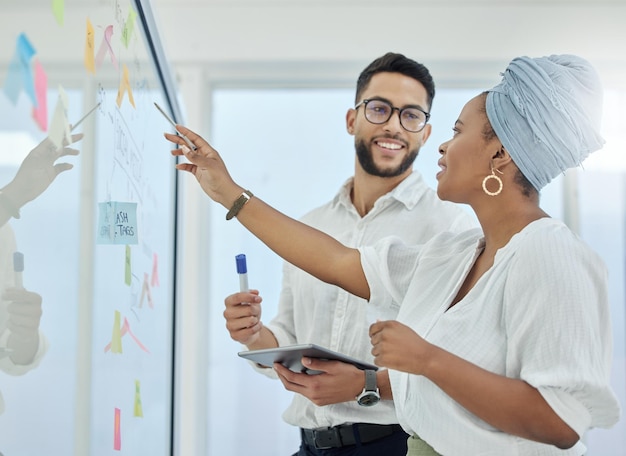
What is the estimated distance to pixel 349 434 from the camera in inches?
64.1

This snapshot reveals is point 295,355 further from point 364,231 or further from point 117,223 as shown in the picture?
point 364,231

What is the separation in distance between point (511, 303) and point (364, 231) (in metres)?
0.79

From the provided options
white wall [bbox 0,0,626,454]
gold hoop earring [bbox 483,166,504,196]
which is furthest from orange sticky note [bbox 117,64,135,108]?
white wall [bbox 0,0,626,454]

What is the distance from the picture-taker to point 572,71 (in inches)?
45.6

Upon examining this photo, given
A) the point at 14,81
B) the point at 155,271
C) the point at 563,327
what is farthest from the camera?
the point at 155,271

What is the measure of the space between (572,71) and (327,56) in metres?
2.10

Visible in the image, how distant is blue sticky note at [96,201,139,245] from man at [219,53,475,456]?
0.32 meters

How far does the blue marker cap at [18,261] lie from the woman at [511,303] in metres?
0.54

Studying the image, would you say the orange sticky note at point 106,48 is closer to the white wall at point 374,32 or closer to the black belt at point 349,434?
the black belt at point 349,434

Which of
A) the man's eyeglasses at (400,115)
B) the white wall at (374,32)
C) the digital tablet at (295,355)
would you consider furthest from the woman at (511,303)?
the white wall at (374,32)

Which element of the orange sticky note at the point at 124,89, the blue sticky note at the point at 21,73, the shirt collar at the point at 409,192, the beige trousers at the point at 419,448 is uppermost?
the orange sticky note at the point at 124,89

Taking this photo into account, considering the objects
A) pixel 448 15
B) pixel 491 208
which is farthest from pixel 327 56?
pixel 491 208

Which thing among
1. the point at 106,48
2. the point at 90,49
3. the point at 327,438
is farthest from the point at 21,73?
the point at 327,438

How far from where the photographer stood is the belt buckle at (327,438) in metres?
1.64
